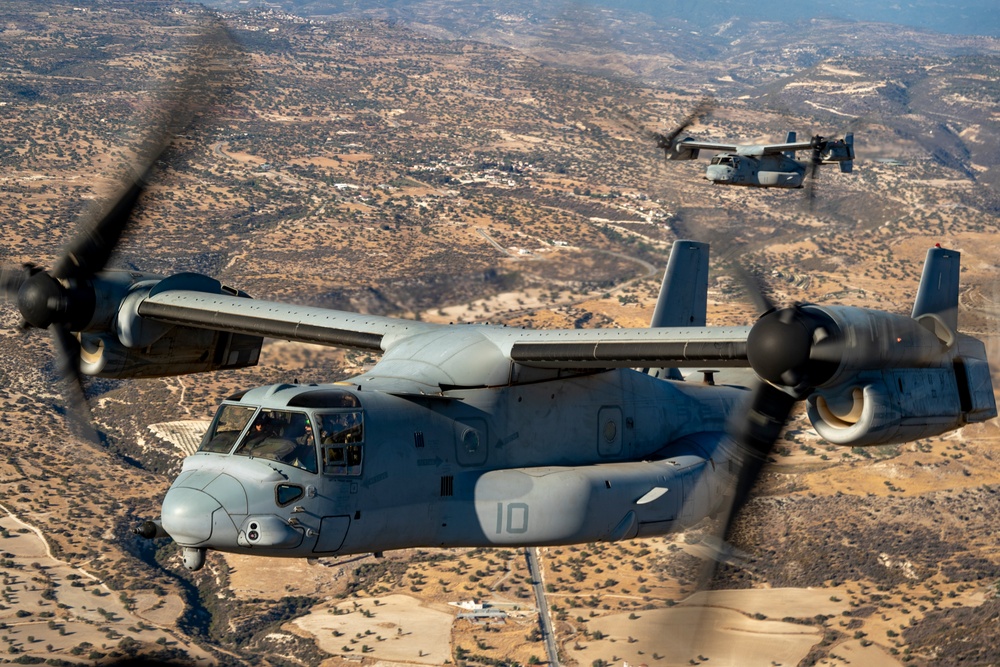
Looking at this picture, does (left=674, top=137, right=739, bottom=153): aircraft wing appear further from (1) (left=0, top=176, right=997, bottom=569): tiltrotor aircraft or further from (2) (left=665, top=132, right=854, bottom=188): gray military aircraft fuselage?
(1) (left=0, top=176, right=997, bottom=569): tiltrotor aircraft

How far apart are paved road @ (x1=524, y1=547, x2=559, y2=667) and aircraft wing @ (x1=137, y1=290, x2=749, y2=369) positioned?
14673mm

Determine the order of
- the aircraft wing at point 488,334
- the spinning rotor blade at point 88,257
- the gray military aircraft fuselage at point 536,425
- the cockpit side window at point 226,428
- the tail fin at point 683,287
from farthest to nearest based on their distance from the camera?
the tail fin at point 683,287, the spinning rotor blade at point 88,257, the aircraft wing at point 488,334, the cockpit side window at point 226,428, the gray military aircraft fuselage at point 536,425

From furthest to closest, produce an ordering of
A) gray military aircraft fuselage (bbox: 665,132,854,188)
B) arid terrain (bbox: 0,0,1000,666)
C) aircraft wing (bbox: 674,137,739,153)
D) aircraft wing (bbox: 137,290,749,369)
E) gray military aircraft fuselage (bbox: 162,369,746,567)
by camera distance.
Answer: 1. aircraft wing (bbox: 674,137,739,153)
2. gray military aircraft fuselage (bbox: 665,132,854,188)
3. arid terrain (bbox: 0,0,1000,666)
4. aircraft wing (bbox: 137,290,749,369)
5. gray military aircraft fuselage (bbox: 162,369,746,567)

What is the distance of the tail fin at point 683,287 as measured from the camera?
32969 millimetres

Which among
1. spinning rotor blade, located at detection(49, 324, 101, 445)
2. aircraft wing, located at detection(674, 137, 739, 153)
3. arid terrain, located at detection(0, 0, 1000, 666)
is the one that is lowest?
arid terrain, located at detection(0, 0, 1000, 666)

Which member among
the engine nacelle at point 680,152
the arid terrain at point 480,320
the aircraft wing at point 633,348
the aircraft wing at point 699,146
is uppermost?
the aircraft wing at point 633,348

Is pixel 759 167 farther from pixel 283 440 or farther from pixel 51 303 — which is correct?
pixel 283 440

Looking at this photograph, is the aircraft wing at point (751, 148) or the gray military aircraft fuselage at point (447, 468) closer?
the gray military aircraft fuselage at point (447, 468)

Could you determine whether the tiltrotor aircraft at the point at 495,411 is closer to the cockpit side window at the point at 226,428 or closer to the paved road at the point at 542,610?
the cockpit side window at the point at 226,428

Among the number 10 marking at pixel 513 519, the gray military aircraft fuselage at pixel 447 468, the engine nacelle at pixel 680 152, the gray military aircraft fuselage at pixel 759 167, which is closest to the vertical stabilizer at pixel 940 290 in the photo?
the gray military aircraft fuselage at pixel 447 468

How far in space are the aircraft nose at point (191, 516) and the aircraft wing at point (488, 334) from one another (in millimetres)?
6634

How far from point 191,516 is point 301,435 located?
2331 millimetres

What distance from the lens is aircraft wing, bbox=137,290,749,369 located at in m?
21.8

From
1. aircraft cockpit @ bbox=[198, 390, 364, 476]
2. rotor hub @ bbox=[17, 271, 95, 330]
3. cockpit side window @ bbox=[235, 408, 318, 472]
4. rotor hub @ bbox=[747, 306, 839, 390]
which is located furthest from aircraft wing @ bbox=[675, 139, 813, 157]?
cockpit side window @ bbox=[235, 408, 318, 472]
